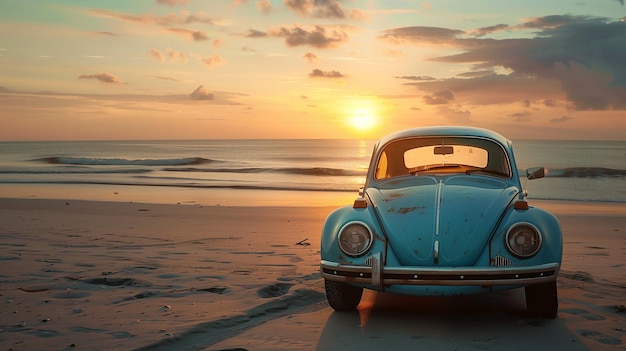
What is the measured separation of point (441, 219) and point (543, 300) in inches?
42.0

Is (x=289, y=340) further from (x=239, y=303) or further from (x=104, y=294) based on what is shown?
(x=104, y=294)

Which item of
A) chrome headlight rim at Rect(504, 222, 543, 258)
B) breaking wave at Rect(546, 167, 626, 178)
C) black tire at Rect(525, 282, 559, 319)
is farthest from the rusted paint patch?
breaking wave at Rect(546, 167, 626, 178)

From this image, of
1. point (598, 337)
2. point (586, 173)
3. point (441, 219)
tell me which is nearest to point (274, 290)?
point (441, 219)

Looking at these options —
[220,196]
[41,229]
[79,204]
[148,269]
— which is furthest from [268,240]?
[220,196]

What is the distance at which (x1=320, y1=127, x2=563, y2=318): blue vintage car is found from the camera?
493 centimetres

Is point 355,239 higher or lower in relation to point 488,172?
lower

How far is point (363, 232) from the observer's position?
207 inches

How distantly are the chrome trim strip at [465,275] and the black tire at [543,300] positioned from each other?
0.26m

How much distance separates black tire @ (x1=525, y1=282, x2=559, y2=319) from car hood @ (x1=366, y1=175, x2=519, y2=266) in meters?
0.67

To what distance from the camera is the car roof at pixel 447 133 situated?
672 cm

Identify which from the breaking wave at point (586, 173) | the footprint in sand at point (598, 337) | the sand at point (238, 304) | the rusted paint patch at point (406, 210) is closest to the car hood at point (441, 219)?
the rusted paint patch at point (406, 210)

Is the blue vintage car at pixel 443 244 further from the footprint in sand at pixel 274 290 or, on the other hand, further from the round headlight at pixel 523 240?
the footprint in sand at pixel 274 290

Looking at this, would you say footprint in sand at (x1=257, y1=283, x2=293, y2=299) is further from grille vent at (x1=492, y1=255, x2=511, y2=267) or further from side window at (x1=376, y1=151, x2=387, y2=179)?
grille vent at (x1=492, y1=255, x2=511, y2=267)

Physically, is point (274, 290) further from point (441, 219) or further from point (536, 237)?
point (536, 237)
